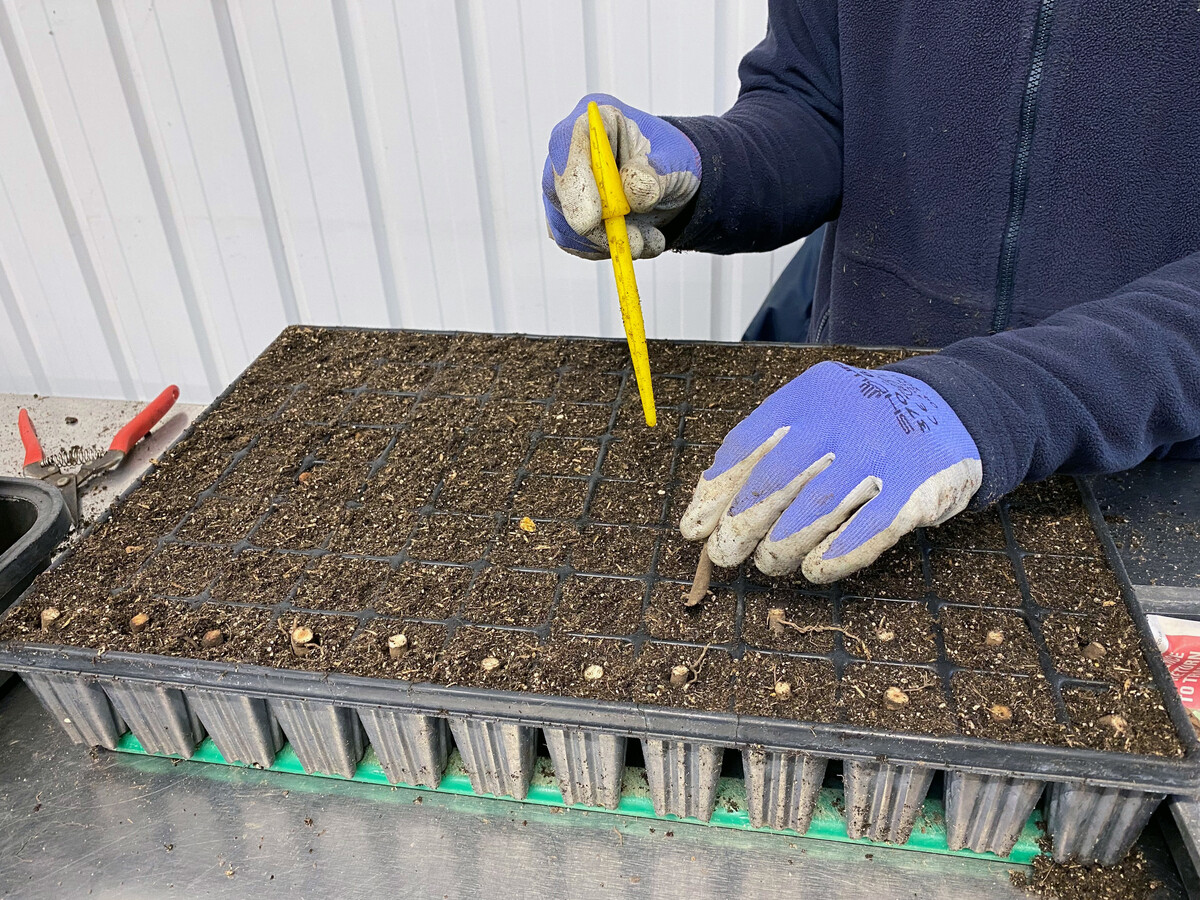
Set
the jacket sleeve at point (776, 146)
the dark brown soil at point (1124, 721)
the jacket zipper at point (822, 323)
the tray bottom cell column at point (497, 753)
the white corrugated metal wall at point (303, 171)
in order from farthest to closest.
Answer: the white corrugated metal wall at point (303, 171), the jacket zipper at point (822, 323), the jacket sleeve at point (776, 146), the tray bottom cell column at point (497, 753), the dark brown soil at point (1124, 721)

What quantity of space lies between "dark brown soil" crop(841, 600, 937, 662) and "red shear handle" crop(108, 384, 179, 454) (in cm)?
116

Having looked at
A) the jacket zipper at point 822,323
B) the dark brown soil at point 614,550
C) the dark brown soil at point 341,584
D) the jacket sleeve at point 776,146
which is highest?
the jacket sleeve at point 776,146

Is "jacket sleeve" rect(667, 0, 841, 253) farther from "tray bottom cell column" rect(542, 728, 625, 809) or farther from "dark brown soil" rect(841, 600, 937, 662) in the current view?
"tray bottom cell column" rect(542, 728, 625, 809)

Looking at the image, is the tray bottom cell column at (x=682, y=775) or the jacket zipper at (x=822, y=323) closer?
the tray bottom cell column at (x=682, y=775)

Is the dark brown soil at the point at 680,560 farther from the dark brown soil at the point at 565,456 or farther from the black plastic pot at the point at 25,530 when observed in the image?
the black plastic pot at the point at 25,530

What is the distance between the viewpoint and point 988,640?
2.47ft

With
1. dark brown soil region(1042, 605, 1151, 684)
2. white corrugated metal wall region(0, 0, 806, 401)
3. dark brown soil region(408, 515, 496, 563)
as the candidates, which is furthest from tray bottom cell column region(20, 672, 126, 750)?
white corrugated metal wall region(0, 0, 806, 401)

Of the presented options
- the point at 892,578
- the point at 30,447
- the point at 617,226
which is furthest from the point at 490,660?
the point at 30,447

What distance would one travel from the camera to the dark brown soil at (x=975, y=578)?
2.62ft

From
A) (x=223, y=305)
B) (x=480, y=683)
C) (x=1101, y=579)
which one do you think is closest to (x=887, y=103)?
(x=1101, y=579)

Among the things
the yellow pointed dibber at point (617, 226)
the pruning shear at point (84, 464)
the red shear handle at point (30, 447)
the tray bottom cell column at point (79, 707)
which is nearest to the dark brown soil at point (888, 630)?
the yellow pointed dibber at point (617, 226)

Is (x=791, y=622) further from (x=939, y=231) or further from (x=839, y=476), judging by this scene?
(x=939, y=231)

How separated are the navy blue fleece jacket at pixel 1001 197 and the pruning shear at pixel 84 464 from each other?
0.93 metres

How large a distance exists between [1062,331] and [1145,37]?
414 millimetres
